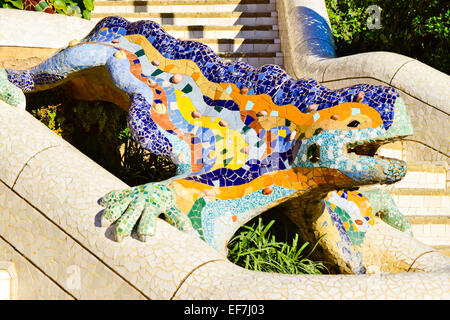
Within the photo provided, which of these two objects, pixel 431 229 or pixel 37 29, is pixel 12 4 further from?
pixel 431 229

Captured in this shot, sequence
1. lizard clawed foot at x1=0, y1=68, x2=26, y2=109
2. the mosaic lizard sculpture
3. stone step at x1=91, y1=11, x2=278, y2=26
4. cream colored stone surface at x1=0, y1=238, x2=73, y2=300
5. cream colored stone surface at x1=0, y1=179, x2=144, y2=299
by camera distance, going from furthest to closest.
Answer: stone step at x1=91, y1=11, x2=278, y2=26 → lizard clawed foot at x1=0, y1=68, x2=26, y2=109 → the mosaic lizard sculpture → cream colored stone surface at x1=0, y1=238, x2=73, y2=300 → cream colored stone surface at x1=0, y1=179, x2=144, y2=299

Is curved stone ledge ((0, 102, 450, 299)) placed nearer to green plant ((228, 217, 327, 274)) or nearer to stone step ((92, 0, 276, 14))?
green plant ((228, 217, 327, 274))

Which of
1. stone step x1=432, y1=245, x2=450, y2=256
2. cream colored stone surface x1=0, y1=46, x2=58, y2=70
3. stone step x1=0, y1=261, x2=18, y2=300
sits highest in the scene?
cream colored stone surface x1=0, y1=46, x2=58, y2=70

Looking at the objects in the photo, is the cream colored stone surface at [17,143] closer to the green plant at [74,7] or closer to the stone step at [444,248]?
the green plant at [74,7]

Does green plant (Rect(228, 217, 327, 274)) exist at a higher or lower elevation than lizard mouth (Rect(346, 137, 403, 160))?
lower

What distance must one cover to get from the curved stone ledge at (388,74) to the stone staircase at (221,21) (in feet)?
2.15

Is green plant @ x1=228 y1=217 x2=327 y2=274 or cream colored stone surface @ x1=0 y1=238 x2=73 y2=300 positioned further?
green plant @ x1=228 y1=217 x2=327 y2=274

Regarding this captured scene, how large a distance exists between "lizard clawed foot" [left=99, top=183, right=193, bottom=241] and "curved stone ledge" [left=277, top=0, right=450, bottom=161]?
3.78 meters

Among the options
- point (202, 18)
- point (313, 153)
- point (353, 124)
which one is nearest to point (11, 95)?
point (313, 153)

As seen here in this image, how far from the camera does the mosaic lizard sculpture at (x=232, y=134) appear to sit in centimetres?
404

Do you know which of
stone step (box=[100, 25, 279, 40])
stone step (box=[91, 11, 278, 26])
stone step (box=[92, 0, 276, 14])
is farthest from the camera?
stone step (box=[92, 0, 276, 14])

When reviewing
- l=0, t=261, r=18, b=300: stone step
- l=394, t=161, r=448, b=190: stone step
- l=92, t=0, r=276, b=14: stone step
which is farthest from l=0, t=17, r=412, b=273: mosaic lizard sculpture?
l=92, t=0, r=276, b=14: stone step

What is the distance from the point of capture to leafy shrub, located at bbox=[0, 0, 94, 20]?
21.1ft
